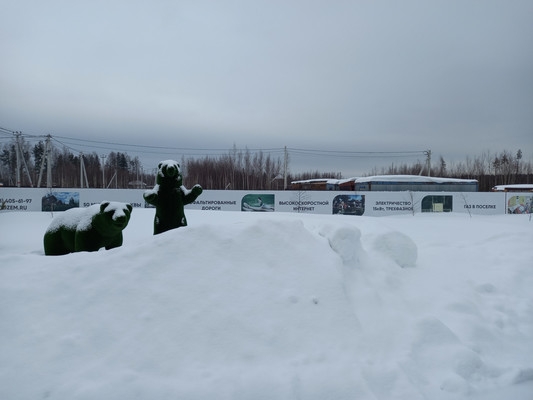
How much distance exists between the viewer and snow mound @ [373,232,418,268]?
625cm

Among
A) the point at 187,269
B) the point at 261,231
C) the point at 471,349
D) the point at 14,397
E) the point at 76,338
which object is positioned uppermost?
the point at 261,231

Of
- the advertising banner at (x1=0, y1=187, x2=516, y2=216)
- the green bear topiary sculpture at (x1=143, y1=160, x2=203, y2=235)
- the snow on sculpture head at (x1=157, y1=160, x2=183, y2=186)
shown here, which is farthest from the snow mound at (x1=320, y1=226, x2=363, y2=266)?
the advertising banner at (x1=0, y1=187, x2=516, y2=216)

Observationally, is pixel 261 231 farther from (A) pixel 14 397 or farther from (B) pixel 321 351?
(A) pixel 14 397

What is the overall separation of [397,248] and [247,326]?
4035mm

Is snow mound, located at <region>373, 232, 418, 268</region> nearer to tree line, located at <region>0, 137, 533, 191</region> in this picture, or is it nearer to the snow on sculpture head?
the snow on sculpture head

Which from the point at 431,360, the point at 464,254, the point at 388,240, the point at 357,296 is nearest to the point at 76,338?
the point at 357,296

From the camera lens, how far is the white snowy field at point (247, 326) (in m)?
2.65

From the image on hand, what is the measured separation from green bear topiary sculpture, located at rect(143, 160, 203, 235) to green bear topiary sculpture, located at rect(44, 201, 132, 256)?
31.7 inches

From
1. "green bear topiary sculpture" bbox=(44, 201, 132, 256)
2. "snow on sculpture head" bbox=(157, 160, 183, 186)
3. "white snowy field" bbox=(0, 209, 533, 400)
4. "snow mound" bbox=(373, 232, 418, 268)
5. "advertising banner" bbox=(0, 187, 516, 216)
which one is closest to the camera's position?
"white snowy field" bbox=(0, 209, 533, 400)

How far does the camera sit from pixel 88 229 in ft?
18.1

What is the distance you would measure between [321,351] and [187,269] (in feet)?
5.35

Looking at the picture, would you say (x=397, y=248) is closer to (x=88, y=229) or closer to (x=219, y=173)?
(x=88, y=229)

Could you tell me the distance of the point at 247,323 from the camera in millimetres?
3256

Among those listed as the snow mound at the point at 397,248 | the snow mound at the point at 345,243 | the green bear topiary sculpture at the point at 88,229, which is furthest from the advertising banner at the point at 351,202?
the snow mound at the point at 345,243
